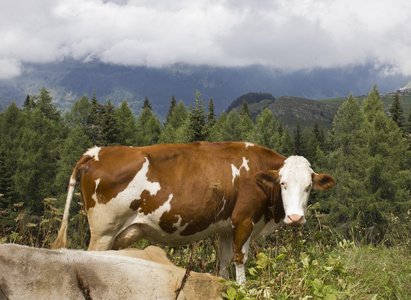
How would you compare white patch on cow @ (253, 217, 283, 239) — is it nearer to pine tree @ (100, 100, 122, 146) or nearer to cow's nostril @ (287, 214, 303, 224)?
cow's nostril @ (287, 214, 303, 224)

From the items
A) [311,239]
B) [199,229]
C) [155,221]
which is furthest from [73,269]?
[311,239]

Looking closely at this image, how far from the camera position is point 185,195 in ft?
17.0

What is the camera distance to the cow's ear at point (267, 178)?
18.1ft

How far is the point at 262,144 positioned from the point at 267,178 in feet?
146

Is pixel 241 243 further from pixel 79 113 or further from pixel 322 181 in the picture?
pixel 79 113

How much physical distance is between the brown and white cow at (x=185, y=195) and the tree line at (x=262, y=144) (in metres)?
19.8

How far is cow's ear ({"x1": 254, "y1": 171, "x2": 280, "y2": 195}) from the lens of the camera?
553cm

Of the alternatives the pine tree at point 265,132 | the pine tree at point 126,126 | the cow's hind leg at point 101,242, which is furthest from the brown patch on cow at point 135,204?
the pine tree at point 126,126

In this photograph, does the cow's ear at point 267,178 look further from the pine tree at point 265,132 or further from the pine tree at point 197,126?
the pine tree at point 265,132

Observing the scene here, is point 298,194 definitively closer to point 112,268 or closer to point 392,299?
point 392,299

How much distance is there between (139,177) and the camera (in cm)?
512

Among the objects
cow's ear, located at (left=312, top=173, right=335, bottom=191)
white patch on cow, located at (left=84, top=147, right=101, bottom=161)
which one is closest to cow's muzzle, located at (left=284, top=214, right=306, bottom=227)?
cow's ear, located at (left=312, top=173, right=335, bottom=191)

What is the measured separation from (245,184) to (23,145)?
170ft

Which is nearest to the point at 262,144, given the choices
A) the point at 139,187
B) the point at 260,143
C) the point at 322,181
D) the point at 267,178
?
the point at 260,143
